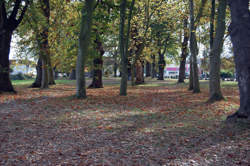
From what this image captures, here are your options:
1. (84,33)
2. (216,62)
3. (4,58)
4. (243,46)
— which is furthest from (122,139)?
(4,58)

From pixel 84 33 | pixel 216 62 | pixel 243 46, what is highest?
pixel 84 33

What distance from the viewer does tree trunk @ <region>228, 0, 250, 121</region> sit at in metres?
7.73

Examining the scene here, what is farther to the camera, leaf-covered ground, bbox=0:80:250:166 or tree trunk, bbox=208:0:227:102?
tree trunk, bbox=208:0:227:102

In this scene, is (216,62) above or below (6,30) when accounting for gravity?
below

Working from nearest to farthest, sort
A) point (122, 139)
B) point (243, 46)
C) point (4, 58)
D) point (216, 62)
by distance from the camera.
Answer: point (122, 139)
point (243, 46)
point (216, 62)
point (4, 58)

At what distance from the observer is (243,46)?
7.79m

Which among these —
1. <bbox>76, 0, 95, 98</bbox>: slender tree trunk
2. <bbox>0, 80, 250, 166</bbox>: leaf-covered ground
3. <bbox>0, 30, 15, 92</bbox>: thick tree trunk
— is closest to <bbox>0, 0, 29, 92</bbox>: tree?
<bbox>0, 30, 15, 92</bbox>: thick tree trunk

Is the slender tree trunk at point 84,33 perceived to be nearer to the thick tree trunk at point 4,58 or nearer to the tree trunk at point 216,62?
the thick tree trunk at point 4,58

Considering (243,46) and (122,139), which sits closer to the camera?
(122,139)

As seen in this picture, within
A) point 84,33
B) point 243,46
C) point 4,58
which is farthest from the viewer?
point 4,58

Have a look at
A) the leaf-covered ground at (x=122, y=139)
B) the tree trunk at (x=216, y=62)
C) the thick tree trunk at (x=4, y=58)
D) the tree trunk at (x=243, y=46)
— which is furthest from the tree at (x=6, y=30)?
the tree trunk at (x=243, y=46)

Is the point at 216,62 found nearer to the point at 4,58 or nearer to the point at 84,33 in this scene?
the point at 84,33

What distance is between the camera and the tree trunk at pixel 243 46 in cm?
773

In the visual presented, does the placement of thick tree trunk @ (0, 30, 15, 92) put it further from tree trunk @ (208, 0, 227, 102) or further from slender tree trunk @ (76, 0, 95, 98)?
tree trunk @ (208, 0, 227, 102)
